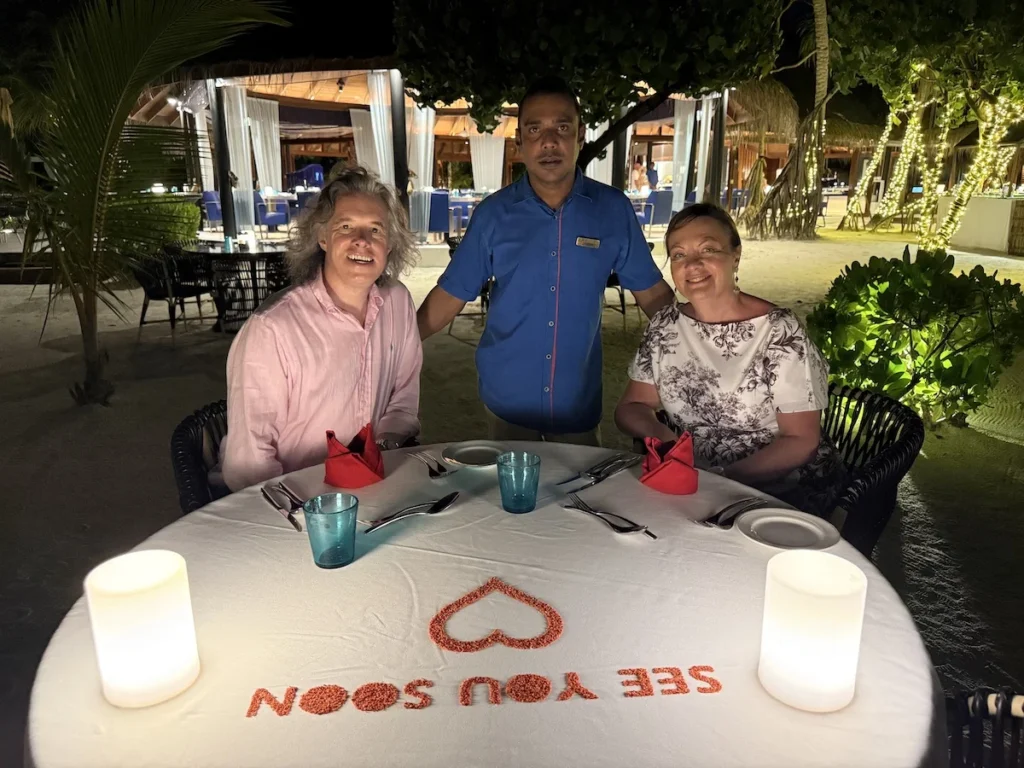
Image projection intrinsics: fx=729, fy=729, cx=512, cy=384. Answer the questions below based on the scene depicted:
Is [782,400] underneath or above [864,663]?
above

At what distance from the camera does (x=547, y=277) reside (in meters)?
2.35

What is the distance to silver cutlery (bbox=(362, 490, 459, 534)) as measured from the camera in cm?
141

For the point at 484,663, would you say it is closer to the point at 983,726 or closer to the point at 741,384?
the point at 983,726

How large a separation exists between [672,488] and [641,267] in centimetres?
112

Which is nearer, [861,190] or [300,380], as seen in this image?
[300,380]

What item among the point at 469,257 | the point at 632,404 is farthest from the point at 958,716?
the point at 469,257

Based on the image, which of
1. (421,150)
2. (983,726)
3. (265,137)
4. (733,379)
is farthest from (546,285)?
(265,137)

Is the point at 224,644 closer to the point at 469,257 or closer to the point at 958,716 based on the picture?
the point at 958,716

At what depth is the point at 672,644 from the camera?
3.49 ft

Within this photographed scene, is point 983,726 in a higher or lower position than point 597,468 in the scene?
lower

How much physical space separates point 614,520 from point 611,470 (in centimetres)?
26

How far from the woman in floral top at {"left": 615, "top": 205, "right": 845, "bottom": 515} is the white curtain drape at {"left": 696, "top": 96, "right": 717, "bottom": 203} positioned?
1300cm

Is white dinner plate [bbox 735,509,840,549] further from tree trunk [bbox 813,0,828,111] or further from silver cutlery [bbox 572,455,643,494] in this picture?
tree trunk [bbox 813,0,828,111]

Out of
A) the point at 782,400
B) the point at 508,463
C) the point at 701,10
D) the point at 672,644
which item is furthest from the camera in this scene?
the point at 701,10
